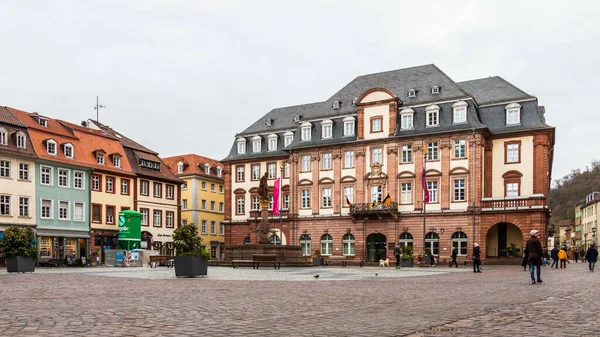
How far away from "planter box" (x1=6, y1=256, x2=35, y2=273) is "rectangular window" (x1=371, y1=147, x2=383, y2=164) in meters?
34.5

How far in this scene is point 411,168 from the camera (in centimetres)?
5578

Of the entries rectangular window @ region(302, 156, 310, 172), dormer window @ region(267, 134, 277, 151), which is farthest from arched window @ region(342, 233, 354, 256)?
dormer window @ region(267, 134, 277, 151)

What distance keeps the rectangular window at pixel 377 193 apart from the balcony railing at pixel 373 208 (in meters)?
1.19

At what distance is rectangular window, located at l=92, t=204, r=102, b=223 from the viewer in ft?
172

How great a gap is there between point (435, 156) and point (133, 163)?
27520mm

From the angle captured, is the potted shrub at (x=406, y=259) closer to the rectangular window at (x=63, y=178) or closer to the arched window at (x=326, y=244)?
the arched window at (x=326, y=244)

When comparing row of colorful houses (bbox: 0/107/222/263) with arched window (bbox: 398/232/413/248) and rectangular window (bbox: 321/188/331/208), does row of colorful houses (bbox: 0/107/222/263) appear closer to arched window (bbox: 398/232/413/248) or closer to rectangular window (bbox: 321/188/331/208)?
rectangular window (bbox: 321/188/331/208)

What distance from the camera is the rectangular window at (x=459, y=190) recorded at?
53400 mm

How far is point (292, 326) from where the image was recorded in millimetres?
8344

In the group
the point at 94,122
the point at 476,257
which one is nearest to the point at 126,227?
the point at 94,122

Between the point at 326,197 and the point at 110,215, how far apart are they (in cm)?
1990

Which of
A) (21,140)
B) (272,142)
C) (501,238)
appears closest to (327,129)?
(272,142)

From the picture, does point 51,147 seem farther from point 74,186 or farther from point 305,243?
point 305,243

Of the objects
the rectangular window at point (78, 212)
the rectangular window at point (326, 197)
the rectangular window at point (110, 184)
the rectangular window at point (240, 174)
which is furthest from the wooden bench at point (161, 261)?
the rectangular window at point (240, 174)
